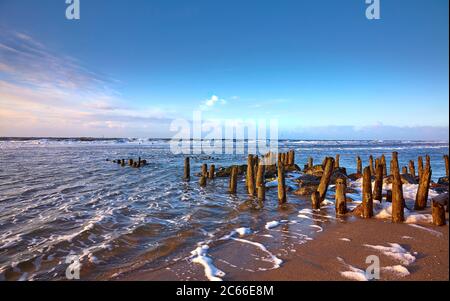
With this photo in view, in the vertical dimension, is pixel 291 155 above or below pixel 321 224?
above

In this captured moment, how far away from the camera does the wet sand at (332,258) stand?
5.70m

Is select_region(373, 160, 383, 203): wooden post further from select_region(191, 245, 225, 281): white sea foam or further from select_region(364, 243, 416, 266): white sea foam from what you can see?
select_region(191, 245, 225, 281): white sea foam

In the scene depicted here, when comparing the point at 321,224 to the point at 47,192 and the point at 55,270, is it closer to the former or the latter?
the point at 55,270

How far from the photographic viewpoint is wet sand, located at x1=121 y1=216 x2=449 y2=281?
18.7 feet

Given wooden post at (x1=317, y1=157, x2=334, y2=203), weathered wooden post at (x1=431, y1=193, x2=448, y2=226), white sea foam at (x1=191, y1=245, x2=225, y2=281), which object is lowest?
white sea foam at (x1=191, y1=245, x2=225, y2=281)

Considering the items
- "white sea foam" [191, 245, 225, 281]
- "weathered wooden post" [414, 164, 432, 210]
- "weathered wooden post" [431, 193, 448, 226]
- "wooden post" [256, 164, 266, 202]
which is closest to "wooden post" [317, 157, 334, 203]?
"wooden post" [256, 164, 266, 202]

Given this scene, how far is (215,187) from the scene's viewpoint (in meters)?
17.8

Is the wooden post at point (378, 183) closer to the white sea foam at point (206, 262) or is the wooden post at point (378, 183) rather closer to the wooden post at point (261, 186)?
the wooden post at point (261, 186)

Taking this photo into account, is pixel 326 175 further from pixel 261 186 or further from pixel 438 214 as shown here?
pixel 438 214

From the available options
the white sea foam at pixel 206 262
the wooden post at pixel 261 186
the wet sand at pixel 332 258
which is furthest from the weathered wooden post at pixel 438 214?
the white sea foam at pixel 206 262
